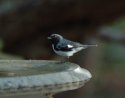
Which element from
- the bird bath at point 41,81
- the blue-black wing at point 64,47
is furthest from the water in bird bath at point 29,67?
the blue-black wing at point 64,47

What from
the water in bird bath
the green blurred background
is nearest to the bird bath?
the water in bird bath

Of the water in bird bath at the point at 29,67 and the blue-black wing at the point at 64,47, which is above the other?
the water in bird bath at the point at 29,67

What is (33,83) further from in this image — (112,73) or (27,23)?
(112,73)

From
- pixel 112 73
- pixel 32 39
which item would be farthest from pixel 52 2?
pixel 112 73

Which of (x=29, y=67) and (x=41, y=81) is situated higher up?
(x=41, y=81)

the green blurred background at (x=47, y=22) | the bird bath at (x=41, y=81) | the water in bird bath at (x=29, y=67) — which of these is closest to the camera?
the bird bath at (x=41, y=81)

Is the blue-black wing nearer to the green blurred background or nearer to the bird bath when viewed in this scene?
the bird bath

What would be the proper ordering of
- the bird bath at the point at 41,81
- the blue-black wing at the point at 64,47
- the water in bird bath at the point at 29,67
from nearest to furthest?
the bird bath at the point at 41,81 → the water in bird bath at the point at 29,67 → the blue-black wing at the point at 64,47

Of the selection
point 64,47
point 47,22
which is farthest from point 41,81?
point 47,22

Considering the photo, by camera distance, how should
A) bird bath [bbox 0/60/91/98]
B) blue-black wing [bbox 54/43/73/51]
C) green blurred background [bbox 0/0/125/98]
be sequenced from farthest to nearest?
green blurred background [bbox 0/0/125/98] < blue-black wing [bbox 54/43/73/51] < bird bath [bbox 0/60/91/98]

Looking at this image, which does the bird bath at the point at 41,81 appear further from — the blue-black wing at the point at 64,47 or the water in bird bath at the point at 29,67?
the blue-black wing at the point at 64,47

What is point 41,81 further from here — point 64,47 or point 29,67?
point 64,47
